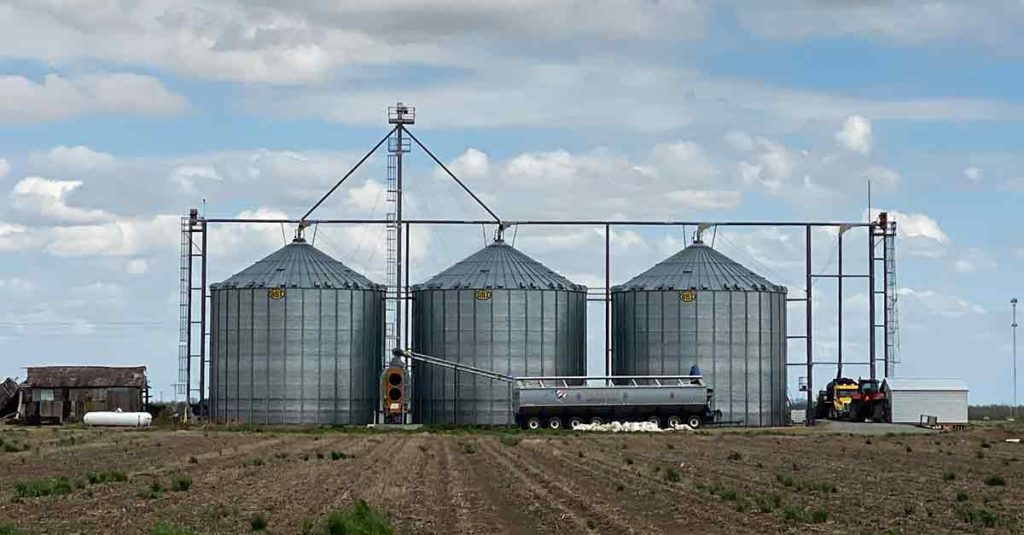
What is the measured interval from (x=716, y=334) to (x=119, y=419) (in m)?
37.1

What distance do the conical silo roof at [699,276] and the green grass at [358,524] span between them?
247 ft

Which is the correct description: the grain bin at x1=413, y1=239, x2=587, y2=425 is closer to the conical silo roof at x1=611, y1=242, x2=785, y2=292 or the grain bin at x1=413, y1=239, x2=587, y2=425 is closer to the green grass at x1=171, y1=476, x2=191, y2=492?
the conical silo roof at x1=611, y1=242, x2=785, y2=292

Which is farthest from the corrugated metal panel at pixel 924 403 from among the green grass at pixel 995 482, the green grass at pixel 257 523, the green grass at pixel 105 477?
the green grass at pixel 257 523

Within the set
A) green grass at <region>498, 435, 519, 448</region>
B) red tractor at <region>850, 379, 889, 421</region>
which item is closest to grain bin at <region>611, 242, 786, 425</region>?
red tractor at <region>850, 379, 889, 421</region>

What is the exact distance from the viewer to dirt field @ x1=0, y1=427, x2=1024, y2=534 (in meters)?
32.2

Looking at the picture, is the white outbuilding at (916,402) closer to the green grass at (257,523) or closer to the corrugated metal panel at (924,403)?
the corrugated metal panel at (924,403)

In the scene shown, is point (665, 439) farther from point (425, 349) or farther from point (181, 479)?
point (181, 479)

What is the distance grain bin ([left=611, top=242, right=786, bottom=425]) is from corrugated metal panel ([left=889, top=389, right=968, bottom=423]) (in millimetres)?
8719

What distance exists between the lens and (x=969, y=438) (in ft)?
276

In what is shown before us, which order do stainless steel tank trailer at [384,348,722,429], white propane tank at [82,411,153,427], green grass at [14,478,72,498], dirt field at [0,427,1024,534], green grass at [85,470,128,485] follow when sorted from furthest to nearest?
white propane tank at [82,411,153,427], stainless steel tank trailer at [384,348,722,429], green grass at [85,470,128,485], green grass at [14,478,72,498], dirt field at [0,427,1024,534]

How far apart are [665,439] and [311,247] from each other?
34.8 metres

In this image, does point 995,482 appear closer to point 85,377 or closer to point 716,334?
point 716,334

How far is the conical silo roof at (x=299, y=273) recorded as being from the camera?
336ft

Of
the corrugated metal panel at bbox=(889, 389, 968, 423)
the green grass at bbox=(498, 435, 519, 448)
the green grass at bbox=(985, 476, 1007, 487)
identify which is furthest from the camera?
the corrugated metal panel at bbox=(889, 389, 968, 423)
